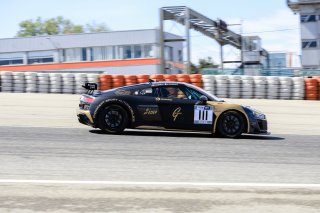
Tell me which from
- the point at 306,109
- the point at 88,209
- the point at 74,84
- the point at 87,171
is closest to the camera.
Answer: the point at 88,209

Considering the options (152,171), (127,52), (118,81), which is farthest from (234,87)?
(127,52)

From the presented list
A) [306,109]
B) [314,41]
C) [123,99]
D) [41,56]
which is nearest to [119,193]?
[123,99]

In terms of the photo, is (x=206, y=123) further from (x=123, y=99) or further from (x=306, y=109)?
(x=306, y=109)

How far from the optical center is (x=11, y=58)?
63.5 m

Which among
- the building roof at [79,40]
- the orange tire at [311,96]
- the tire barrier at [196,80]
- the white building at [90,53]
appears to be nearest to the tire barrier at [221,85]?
the tire barrier at [196,80]

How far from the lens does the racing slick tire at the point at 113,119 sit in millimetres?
10508

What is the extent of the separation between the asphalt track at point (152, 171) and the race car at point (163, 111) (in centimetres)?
28

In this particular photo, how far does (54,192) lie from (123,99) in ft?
17.3

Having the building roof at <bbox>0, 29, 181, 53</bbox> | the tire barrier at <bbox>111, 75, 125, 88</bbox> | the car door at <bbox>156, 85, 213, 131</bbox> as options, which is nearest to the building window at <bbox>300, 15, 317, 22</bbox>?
the building roof at <bbox>0, 29, 181, 53</bbox>

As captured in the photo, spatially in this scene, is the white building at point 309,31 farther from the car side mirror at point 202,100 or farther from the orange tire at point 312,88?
the car side mirror at point 202,100

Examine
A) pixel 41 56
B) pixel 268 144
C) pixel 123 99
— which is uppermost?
pixel 41 56

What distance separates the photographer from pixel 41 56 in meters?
62.1

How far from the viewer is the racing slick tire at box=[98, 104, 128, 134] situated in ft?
34.5

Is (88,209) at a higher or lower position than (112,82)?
lower
